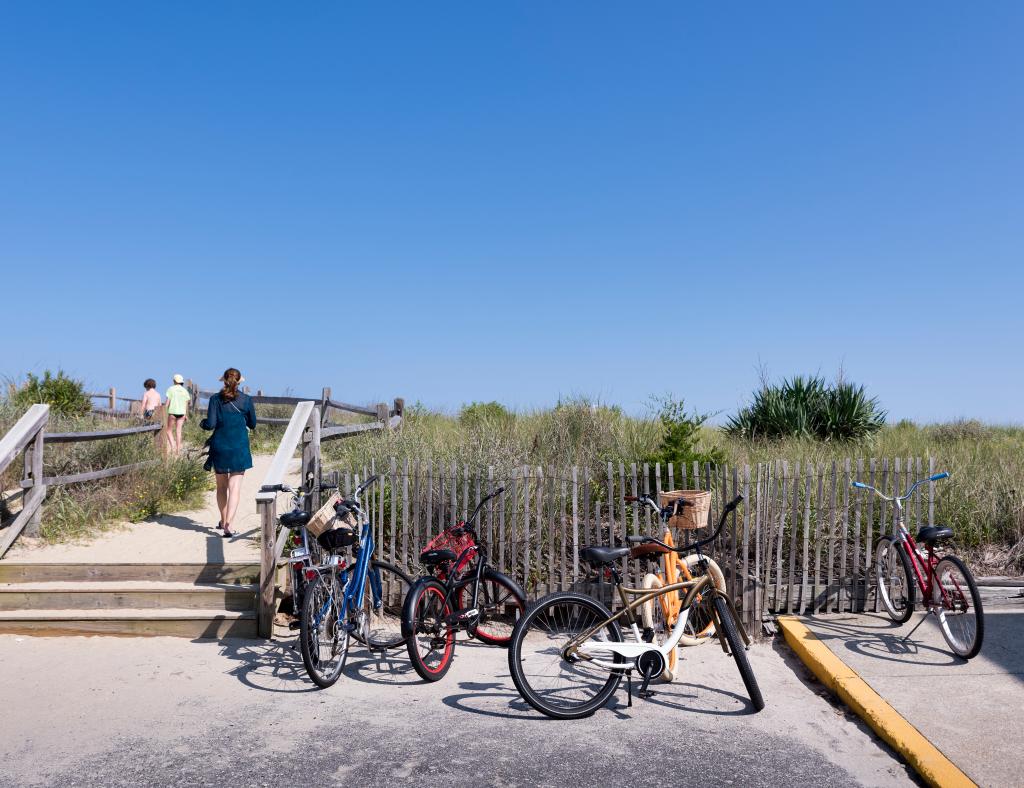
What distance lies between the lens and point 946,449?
12555mm

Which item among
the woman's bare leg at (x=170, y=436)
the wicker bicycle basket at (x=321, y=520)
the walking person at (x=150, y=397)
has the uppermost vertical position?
the walking person at (x=150, y=397)

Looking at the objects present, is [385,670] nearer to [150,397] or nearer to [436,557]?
[436,557]

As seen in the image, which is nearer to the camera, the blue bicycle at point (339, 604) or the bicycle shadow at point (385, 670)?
the blue bicycle at point (339, 604)

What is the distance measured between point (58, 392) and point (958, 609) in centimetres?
1919

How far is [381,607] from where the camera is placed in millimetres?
7199

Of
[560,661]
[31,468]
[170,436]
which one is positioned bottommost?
[560,661]

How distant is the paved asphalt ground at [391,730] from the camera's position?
4414 millimetres

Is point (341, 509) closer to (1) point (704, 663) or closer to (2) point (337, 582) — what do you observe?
(2) point (337, 582)

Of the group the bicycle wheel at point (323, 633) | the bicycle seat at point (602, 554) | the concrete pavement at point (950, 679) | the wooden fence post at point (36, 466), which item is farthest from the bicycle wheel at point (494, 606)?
the wooden fence post at point (36, 466)

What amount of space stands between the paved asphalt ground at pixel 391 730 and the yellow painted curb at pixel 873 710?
0.31 ft

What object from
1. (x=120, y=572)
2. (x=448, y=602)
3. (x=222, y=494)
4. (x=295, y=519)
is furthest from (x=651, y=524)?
(x=120, y=572)

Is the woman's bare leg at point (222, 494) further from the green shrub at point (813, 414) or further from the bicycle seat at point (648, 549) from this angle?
the green shrub at point (813, 414)

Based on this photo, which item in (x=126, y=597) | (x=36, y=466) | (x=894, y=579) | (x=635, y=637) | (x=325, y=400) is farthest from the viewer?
(x=325, y=400)

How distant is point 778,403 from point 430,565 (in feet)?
39.9
